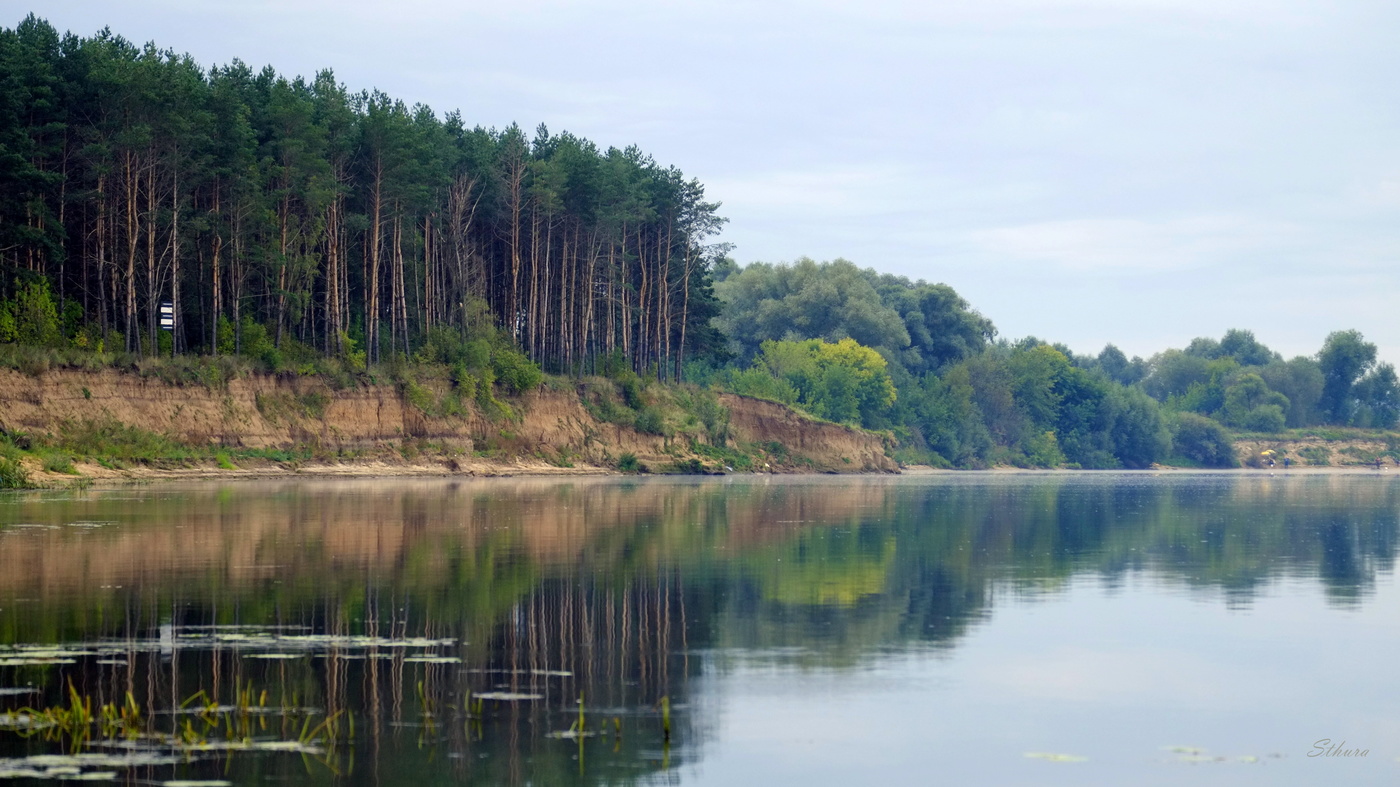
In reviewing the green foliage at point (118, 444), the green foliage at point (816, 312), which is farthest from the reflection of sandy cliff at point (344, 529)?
the green foliage at point (816, 312)

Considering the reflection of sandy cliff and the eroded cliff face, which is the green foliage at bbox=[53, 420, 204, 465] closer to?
the eroded cliff face

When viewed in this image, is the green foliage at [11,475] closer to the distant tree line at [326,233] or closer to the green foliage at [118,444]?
the green foliage at [118,444]

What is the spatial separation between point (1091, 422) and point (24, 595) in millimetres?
167449

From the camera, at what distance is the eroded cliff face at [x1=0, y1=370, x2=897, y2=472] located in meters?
61.2

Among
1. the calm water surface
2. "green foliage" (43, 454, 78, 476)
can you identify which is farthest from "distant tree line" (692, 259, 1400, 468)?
the calm water surface

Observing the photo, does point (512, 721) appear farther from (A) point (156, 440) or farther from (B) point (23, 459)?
(A) point (156, 440)

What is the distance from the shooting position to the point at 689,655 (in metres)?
17.1

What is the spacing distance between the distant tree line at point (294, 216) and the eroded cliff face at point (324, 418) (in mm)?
3100

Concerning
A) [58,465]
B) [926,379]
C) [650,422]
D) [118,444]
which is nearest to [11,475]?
[58,465]

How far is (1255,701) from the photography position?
15109 millimetres

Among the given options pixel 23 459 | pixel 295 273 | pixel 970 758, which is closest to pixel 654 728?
pixel 970 758

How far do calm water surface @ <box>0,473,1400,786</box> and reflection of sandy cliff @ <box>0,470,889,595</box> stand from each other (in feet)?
0.71

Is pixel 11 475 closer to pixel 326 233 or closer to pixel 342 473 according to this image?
pixel 342 473

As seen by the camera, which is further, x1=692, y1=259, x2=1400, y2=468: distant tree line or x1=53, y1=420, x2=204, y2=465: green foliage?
x1=692, y1=259, x2=1400, y2=468: distant tree line
